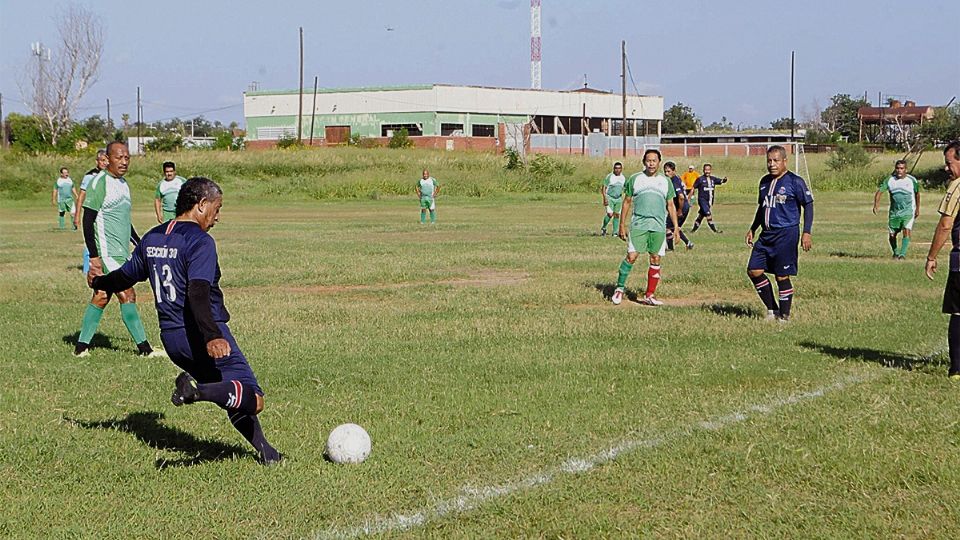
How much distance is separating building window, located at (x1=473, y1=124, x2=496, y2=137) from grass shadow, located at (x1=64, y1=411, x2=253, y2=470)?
9294 centimetres

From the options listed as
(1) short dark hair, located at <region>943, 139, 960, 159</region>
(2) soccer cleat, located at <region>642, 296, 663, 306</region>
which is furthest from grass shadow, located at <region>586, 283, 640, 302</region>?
(1) short dark hair, located at <region>943, 139, 960, 159</region>

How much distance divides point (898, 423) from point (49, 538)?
18.0 feet

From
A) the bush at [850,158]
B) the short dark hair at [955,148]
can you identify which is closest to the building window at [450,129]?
the bush at [850,158]

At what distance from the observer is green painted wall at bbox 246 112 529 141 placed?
96.2 m

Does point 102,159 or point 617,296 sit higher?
point 102,159

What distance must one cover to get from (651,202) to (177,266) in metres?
8.84

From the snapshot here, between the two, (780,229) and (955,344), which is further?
(780,229)

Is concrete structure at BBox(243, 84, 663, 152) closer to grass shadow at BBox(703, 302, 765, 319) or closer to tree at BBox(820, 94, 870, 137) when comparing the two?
tree at BBox(820, 94, 870, 137)

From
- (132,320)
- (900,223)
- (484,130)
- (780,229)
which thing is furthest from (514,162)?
(132,320)

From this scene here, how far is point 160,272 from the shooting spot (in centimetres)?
620

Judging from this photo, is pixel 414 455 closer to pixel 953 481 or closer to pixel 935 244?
pixel 953 481

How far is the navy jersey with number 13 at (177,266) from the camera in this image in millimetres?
6031

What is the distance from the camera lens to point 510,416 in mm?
7766

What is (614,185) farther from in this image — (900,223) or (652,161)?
(652,161)
